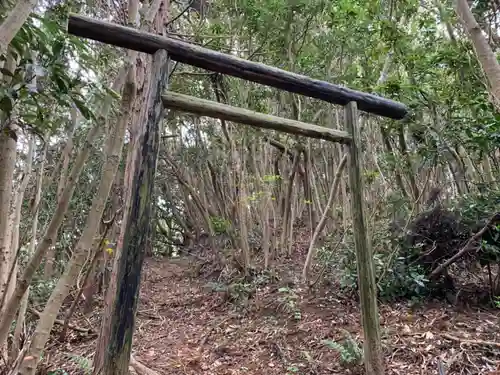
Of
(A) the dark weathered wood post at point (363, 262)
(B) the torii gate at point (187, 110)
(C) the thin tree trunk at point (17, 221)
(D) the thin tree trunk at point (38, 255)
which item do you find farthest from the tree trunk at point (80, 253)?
(A) the dark weathered wood post at point (363, 262)

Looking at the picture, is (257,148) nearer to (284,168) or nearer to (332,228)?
(284,168)

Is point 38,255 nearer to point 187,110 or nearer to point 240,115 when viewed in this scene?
point 187,110

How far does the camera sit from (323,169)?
825cm

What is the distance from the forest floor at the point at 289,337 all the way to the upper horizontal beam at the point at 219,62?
81.5 inches

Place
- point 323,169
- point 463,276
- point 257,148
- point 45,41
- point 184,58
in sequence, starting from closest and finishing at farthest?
point 45,41 → point 184,58 → point 463,276 → point 257,148 → point 323,169

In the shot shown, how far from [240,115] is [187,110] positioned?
1.18 ft

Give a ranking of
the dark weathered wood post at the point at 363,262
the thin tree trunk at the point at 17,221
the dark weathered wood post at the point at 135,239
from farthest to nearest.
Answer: the thin tree trunk at the point at 17,221, the dark weathered wood post at the point at 363,262, the dark weathered wood post at the point at 135,239

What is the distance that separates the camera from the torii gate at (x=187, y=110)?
1.94m

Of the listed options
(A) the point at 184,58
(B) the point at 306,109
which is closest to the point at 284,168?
(B) the point at 306,109

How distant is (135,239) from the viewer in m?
1.99

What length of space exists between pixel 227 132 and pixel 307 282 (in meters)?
2.56

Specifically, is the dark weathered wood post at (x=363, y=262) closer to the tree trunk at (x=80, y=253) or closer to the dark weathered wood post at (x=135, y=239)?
the dark weathered wood post at (x=135, y=239)

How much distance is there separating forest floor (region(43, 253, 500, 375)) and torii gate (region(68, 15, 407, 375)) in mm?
984

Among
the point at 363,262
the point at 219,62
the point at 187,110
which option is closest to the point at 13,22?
the point at 187,110
